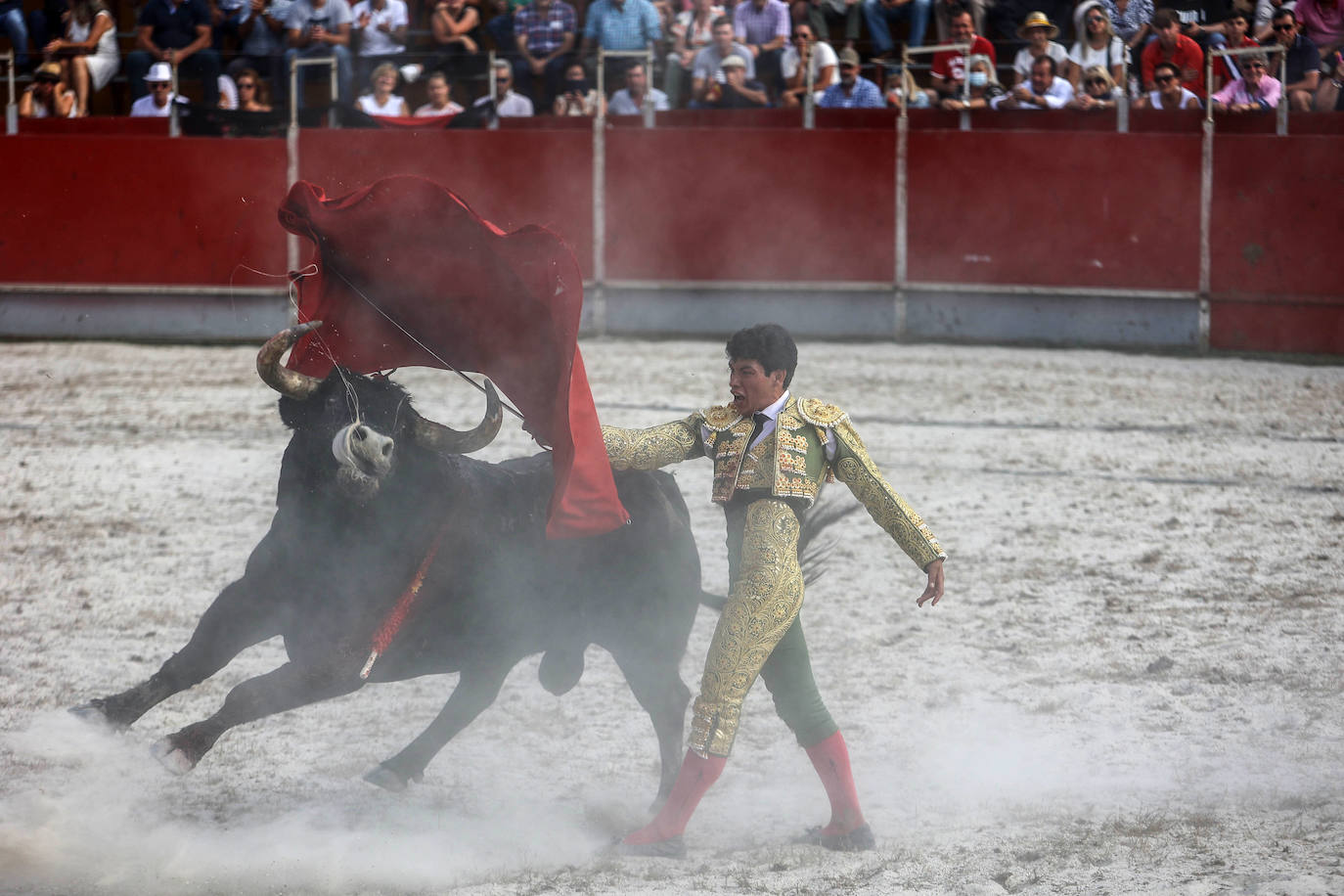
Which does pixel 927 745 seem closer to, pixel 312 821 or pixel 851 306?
pixel 312 821

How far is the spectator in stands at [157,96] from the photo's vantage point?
38.3ft

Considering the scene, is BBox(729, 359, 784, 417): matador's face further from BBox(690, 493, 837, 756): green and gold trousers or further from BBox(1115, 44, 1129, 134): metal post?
BBox(1115, 44, 1129, 134): metal post

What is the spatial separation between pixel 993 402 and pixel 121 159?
21.4 feet

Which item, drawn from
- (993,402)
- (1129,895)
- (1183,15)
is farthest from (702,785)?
(1183,15)

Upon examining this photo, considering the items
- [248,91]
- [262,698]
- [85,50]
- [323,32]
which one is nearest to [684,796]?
[262,698]

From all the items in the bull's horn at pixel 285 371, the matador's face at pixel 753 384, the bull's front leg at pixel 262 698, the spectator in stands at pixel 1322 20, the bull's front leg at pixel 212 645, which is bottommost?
the bull's front leg at pixel 262 698

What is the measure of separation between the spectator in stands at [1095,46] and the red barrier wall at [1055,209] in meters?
0.44

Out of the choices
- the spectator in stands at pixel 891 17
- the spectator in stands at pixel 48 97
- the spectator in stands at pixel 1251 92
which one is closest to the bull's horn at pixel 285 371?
the spectator in stands at pixel 891 17

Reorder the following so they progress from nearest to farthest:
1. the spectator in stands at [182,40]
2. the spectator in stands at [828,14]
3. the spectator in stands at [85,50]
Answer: the spectator in stands at [828,14], the spectator in stands at [182,40], the spectator in stands at [85,50]

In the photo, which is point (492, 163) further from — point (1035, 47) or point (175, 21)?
point (1035, 47)

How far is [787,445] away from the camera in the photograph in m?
3.56

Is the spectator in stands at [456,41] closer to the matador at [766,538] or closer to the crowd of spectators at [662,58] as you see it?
the crowd of spectators at [662,58]

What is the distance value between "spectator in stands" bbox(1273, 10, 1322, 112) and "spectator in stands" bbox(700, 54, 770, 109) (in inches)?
140

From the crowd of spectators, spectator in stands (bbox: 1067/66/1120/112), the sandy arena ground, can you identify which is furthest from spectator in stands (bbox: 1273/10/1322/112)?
the sandy arena ground
